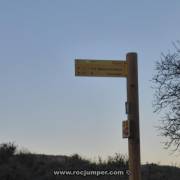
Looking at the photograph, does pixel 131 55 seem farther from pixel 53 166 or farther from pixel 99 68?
pixel 53 166

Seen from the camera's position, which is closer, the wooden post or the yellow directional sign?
the wooden post

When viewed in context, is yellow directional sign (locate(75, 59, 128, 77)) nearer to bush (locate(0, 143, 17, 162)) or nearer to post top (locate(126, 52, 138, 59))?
post top (locate(126, 52, 138, 59))

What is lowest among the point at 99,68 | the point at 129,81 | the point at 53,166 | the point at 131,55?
the point at 53,166

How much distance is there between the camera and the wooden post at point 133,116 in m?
11.5

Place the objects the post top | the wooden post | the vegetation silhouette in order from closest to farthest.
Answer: the wooden post, the post top, the vegetation silhouette

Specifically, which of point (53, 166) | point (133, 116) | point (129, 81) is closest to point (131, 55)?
A: point (129, 81)

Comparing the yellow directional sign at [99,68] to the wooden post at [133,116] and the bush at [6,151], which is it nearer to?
the wooden post at [133,116]

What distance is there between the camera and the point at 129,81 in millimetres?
11758

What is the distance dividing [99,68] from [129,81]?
2.30 feet

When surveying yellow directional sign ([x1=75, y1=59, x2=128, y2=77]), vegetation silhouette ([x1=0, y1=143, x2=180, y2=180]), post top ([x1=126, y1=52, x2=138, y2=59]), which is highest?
post top ([x1=126, y1=52, x2=138, y2=59])

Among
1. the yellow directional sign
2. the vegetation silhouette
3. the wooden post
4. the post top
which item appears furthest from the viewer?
the vegetation silhouette

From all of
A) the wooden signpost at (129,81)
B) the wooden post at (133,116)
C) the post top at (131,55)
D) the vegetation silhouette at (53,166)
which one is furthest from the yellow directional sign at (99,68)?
the vegetation silhouette at (53,166)

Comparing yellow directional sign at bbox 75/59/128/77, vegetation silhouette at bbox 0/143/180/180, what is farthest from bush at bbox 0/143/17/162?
yellow directional sign at bbox 75/59/128/77

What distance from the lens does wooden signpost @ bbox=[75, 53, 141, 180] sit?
11.5 m
